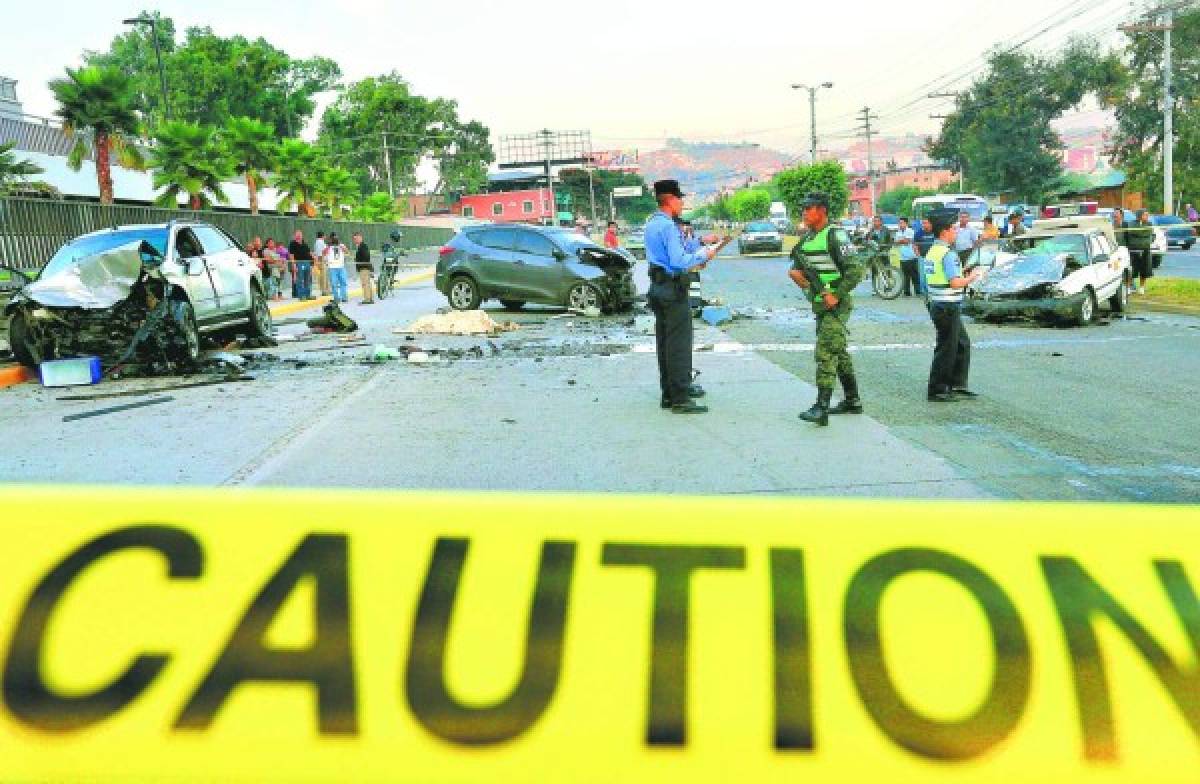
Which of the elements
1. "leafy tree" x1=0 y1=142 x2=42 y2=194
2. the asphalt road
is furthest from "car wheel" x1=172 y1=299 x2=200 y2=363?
"leafy tree" x1=0 y1=142 x2=42 y2=194

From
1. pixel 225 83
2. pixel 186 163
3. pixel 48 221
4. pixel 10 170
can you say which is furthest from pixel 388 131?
pixel 48 221

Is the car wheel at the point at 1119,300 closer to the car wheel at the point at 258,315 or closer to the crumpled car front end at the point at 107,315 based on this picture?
the car wheel at the point at 258,315

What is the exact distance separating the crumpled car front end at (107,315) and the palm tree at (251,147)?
35898 mm

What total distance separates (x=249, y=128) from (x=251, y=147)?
109 cm

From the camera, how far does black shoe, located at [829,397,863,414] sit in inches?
323

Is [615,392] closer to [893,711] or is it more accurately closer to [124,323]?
[124,323]

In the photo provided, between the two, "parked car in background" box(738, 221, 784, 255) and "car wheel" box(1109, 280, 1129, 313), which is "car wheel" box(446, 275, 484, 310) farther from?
"parked car in background" box(738, 221, 784, 255)

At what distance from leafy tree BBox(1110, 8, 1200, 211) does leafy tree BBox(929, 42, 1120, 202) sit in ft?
13.4

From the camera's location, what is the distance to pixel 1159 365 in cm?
1058

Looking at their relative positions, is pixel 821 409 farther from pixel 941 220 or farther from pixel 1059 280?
pixel 1059 280

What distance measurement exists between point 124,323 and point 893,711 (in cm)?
1185

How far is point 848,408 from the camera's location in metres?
8.22

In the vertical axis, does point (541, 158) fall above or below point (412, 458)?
above

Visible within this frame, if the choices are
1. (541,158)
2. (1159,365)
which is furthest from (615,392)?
(541,158)
